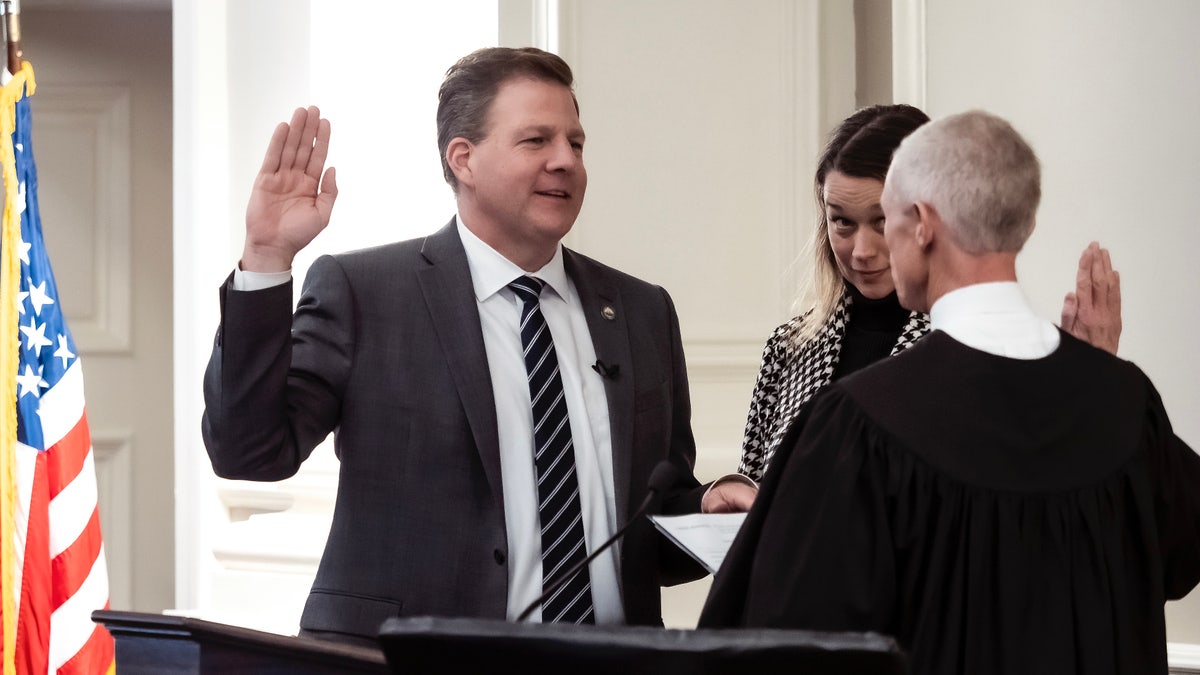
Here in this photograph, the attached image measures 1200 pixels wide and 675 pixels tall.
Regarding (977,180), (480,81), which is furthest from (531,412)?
(977,180)

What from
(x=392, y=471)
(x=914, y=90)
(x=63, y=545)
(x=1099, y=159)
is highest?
(x=914, y=90)

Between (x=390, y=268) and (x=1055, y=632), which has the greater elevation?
(x=390, y=268)

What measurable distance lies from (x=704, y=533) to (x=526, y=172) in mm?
691

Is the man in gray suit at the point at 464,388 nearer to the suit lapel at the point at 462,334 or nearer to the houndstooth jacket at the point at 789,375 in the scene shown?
the suit lapel at the point at 462,334

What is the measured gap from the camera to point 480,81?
226 cm

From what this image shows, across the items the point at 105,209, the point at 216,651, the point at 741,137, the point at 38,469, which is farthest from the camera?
the point at 105,209

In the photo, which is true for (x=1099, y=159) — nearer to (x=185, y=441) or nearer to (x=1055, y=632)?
(x=1055, y=632)

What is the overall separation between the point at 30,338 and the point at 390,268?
2140 mm

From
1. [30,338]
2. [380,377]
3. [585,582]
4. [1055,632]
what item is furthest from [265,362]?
[30,338]

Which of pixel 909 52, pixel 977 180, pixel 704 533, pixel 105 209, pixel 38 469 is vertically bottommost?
pixel 38 469

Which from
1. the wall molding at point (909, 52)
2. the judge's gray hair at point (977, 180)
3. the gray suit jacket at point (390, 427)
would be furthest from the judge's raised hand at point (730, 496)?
the wall molding at point (909, 52)

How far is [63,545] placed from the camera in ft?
12.7

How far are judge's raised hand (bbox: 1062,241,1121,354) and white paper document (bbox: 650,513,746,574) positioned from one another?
631 millimetres

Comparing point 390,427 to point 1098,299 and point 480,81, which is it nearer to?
point 480,81
